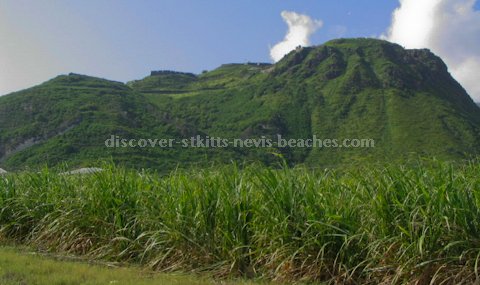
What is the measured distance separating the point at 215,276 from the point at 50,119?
236 ft

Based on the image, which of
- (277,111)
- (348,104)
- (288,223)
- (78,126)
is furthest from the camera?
(348,104)

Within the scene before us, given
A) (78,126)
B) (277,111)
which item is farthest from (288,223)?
(277,111)

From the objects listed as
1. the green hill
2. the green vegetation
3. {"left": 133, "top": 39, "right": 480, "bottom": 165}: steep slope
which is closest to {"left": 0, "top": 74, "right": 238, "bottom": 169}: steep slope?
the green hill

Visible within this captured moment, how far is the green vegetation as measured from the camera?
432 cm

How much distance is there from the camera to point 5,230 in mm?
7133

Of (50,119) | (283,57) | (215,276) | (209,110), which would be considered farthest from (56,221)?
(283,57)

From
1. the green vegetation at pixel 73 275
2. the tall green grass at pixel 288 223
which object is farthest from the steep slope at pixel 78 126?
the green vegetation at pixel 73 275

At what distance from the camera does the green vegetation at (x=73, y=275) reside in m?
4.32

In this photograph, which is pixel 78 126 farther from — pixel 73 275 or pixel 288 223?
pixel 288 223

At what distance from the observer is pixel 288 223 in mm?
4914

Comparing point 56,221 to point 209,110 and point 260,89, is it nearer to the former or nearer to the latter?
point 209,110

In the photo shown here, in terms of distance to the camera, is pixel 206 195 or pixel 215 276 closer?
pixel 215 276

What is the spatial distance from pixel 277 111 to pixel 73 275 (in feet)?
280

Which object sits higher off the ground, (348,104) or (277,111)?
(348,104)
